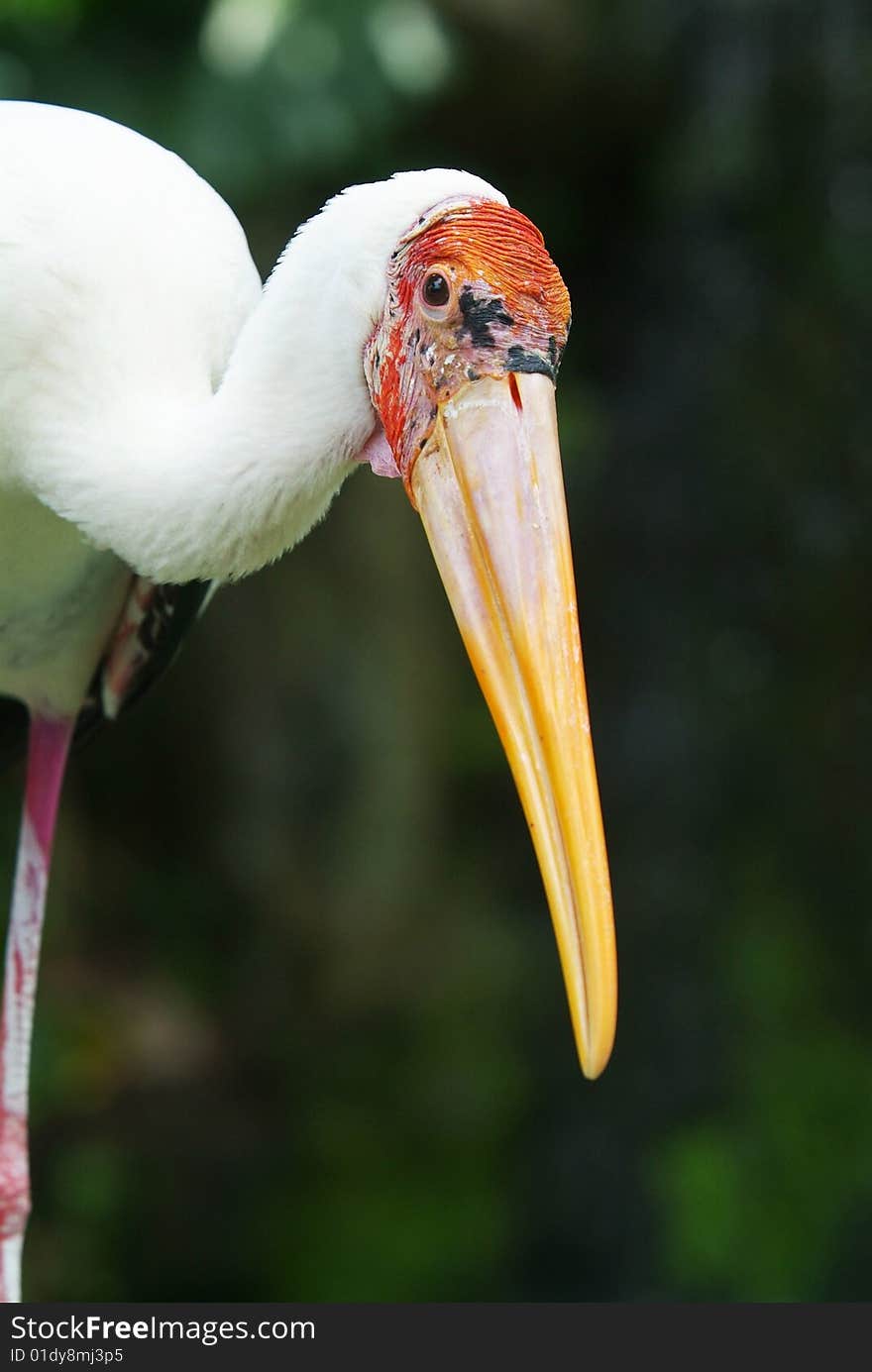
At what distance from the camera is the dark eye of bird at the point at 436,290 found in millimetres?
1402

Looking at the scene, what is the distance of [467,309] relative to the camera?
1.40 meters

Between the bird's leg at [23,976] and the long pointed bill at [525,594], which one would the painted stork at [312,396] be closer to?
the long pointed bill at [525,594]

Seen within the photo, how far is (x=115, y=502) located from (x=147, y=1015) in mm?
2589

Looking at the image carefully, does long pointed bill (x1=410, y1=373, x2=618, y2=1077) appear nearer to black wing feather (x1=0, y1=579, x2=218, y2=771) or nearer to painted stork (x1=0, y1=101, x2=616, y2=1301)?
painted stork (x1=0, y1=101, x2=616, y2=1301)

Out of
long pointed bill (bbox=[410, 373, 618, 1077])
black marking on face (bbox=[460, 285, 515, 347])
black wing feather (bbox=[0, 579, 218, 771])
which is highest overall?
black wing feather (bbox=[0, 579, 218, 771])

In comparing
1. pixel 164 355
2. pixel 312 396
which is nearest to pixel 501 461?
pixel 312 396

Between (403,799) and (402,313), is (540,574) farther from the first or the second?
(403,799)

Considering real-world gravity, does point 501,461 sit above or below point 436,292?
below

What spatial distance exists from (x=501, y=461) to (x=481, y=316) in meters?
0.12

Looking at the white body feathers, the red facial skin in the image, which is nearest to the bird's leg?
the white body feathers

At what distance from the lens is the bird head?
1.36 m

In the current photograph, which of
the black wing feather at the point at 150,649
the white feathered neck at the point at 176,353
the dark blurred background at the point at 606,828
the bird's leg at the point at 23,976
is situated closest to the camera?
the white feathered neck at the point at 176,353

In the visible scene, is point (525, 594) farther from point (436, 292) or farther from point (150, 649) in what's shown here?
point (150, 649)

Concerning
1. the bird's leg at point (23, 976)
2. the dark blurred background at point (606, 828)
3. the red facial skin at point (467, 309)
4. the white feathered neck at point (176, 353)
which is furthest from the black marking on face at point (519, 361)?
the dark blurred background at point (606, 828)
